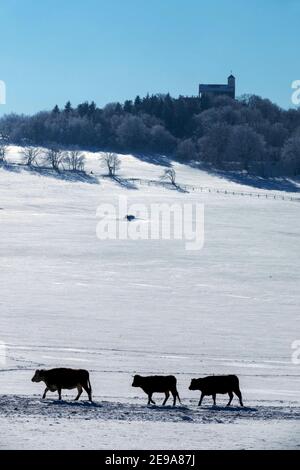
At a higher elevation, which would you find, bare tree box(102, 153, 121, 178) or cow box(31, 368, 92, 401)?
bare tree box(102, 153, 121, 178)

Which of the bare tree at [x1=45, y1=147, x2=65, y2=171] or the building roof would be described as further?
the building roof

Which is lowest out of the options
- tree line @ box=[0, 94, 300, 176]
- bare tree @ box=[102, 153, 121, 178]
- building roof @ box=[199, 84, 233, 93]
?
bare tree @ box=[102, 153, 121, 178]

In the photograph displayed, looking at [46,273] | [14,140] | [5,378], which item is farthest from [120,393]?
[14,140]

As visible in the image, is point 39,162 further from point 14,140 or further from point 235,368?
point 235,368

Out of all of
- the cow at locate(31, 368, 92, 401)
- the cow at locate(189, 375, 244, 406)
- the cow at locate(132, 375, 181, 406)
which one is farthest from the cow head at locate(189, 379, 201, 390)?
the cow at locate(31, 368, 92, 401)

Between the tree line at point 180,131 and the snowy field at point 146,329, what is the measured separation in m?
53.5

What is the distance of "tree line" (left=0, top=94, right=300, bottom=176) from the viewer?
386 feet

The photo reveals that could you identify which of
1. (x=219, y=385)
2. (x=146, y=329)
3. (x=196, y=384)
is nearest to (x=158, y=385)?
(x=196, y=384)

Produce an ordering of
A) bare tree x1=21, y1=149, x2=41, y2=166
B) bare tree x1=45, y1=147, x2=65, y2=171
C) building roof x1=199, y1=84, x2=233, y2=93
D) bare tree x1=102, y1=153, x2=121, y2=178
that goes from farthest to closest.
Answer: building roof x1=199, y1=84, x2=233, y2=93
bare tree x1=21, y1=149, x2=41, y2=166
bare tree x1=102, y1=153, x2=121, y2=178
bare tree x1=45, y1=147, x2=65, y2=171

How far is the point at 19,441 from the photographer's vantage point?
10695mm

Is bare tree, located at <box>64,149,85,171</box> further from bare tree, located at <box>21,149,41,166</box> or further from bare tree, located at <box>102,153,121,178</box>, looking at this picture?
bare tree, located at <box>21,149,41,166</box>

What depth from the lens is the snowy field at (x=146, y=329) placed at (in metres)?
12.0

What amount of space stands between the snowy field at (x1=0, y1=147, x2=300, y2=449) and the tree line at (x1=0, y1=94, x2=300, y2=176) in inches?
2106

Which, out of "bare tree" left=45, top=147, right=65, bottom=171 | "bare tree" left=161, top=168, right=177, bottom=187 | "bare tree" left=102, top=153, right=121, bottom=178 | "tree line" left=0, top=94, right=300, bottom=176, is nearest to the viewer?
"bare tree" left=161, top=168, right=177, bottom=187
